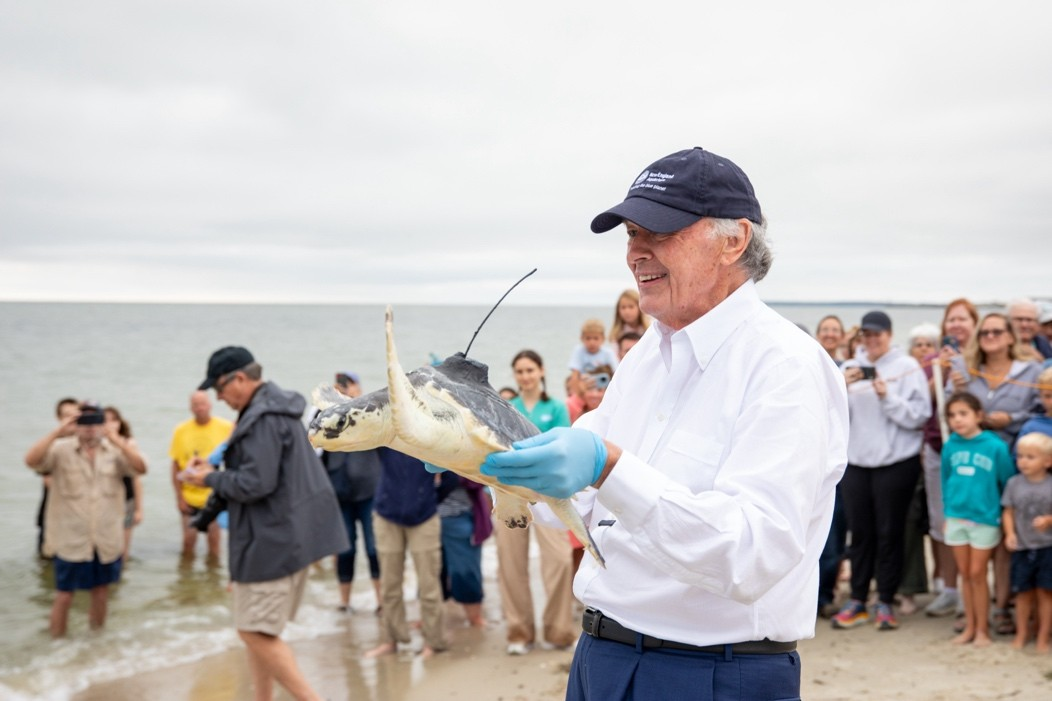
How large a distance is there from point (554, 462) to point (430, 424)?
0.26 m

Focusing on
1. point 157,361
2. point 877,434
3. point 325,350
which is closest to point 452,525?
point 877,434

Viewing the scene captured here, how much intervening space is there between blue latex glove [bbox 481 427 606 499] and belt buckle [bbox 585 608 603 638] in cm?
58

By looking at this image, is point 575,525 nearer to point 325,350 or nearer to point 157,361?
point 157,361

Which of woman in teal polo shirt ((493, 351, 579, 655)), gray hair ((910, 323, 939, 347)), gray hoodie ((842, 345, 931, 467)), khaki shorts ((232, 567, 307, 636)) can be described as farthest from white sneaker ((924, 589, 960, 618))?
khaki shorts ((232, 567, 307, 636))

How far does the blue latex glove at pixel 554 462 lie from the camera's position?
1.61m

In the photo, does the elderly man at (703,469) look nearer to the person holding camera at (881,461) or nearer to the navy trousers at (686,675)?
the navy trousers at (686,675)

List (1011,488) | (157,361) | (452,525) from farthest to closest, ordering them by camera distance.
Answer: (157,361) < (452,525) < (1011,488)

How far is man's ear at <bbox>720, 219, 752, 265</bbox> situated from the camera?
6.46 ft

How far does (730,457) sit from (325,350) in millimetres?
49296

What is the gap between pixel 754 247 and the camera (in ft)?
6.72

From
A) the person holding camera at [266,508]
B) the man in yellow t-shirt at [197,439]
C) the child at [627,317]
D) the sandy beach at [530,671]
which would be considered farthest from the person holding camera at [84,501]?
the child at [627,317]

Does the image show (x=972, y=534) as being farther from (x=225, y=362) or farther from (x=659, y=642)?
(x=225, y=362)

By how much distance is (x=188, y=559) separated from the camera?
992 cm

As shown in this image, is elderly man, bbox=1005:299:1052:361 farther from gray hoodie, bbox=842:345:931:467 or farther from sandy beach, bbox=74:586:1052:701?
sandy beach, bbox=74:586:1052:701
